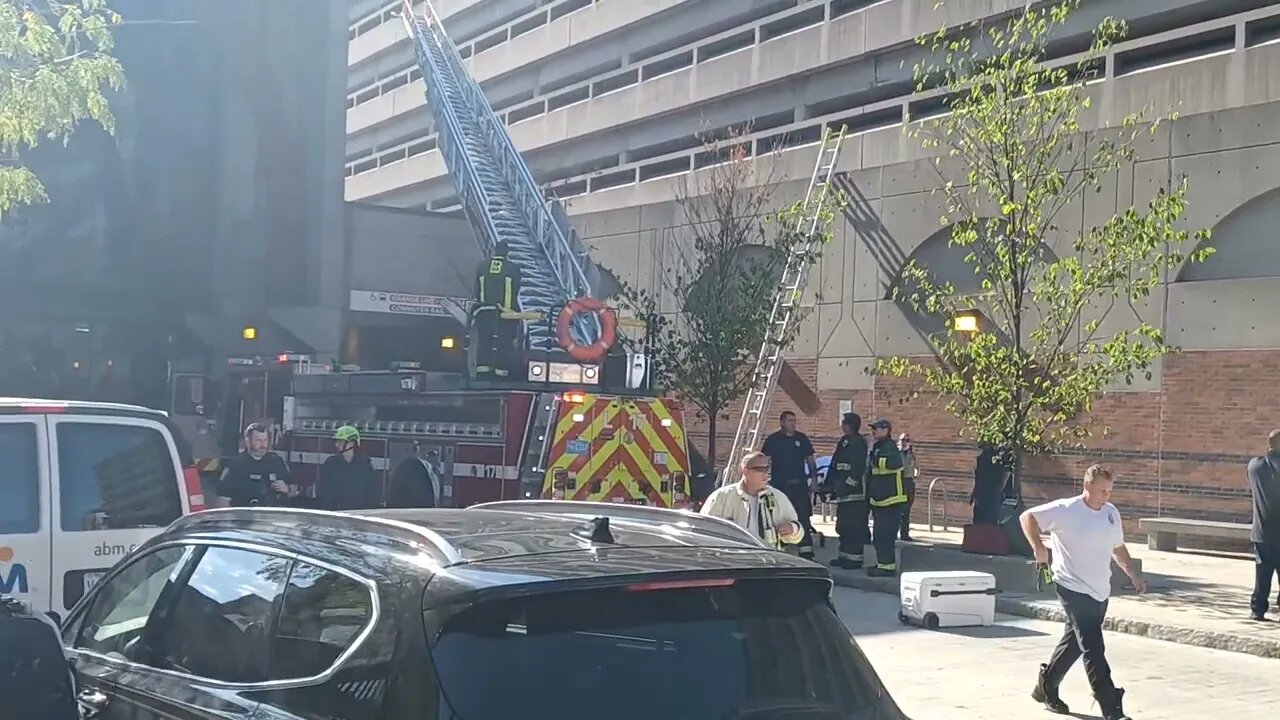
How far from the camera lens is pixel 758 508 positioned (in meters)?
8.27

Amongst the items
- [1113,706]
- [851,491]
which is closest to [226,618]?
[1113,706]

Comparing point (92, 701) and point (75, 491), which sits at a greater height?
point (75, 491)

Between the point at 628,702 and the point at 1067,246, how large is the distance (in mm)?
18928

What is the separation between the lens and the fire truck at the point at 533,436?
13320 millimetres

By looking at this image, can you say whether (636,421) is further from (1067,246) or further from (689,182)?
(689,182)

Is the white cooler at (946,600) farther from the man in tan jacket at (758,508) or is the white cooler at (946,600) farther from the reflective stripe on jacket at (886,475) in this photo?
the man in tan jacket at (758,508)

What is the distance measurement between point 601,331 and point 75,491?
8762mm

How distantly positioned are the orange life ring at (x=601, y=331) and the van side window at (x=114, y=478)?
768cm

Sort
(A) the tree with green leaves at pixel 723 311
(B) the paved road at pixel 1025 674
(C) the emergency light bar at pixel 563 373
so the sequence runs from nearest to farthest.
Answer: (B) the paved road at pixel 1025 674 → (C) the emergency light bar at pixel 563 373 → (A) the tree with green leaves at pixel 723 311

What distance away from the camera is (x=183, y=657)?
12.6ft

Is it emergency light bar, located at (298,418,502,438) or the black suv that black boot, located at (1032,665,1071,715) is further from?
emergency light bar, located at (298,418,502,438)

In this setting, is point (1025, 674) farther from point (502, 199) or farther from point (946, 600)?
point (502, 199)

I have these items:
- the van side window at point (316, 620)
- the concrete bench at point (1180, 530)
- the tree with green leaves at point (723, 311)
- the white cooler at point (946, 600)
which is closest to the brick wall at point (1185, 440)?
the concrete bench at point (1180, 530)

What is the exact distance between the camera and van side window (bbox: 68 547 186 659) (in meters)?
4.14
